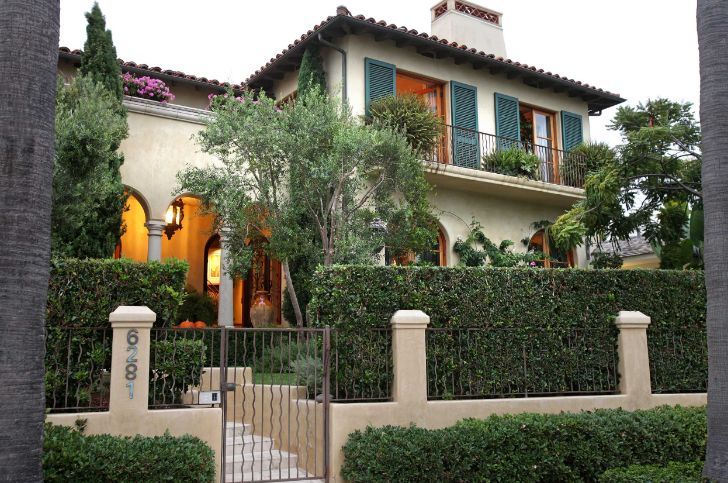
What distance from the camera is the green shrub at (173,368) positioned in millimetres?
8062

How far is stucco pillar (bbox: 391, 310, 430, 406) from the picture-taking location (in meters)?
8.92

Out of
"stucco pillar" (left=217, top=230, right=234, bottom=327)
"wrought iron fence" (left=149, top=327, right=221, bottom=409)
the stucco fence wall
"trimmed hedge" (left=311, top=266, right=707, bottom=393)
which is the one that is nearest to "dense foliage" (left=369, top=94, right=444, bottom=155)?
"stucco pillar" (left=217, top=230, right=234, bottom=327)

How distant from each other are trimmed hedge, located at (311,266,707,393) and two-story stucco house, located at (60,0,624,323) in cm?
505

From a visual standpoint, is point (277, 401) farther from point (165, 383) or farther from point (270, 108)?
point (270, 108)

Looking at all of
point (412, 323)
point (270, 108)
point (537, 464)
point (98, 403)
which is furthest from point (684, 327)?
point (98, 403)

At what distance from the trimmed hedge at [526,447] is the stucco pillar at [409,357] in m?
0.62

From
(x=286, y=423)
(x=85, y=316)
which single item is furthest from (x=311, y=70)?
(x=85, y=316)

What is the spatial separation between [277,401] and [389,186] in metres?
4.99

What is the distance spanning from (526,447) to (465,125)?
1003 centimetres

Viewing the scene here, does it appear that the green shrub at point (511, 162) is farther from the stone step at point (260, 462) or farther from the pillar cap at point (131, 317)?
the pillar cap at point (131, 317)

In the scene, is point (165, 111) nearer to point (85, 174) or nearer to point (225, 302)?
point (225, 302)

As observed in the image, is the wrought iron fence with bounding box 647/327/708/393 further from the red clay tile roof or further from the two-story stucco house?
the red clay tile roof

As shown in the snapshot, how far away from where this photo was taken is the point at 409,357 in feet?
29.6

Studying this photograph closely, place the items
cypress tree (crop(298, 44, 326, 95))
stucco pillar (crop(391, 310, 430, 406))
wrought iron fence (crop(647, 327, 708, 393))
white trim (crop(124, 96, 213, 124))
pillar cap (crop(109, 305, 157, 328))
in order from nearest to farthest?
pillar cap (crop(109, 305, 157, 328)), stucco pillar (crop(391, 310, 430, 406)), wrought iron fence (crop(647, 327, 708, 393)), white trim (crop(124, 96, 213, 124)), cypress tree (crop(298, 44, 326, 95))
